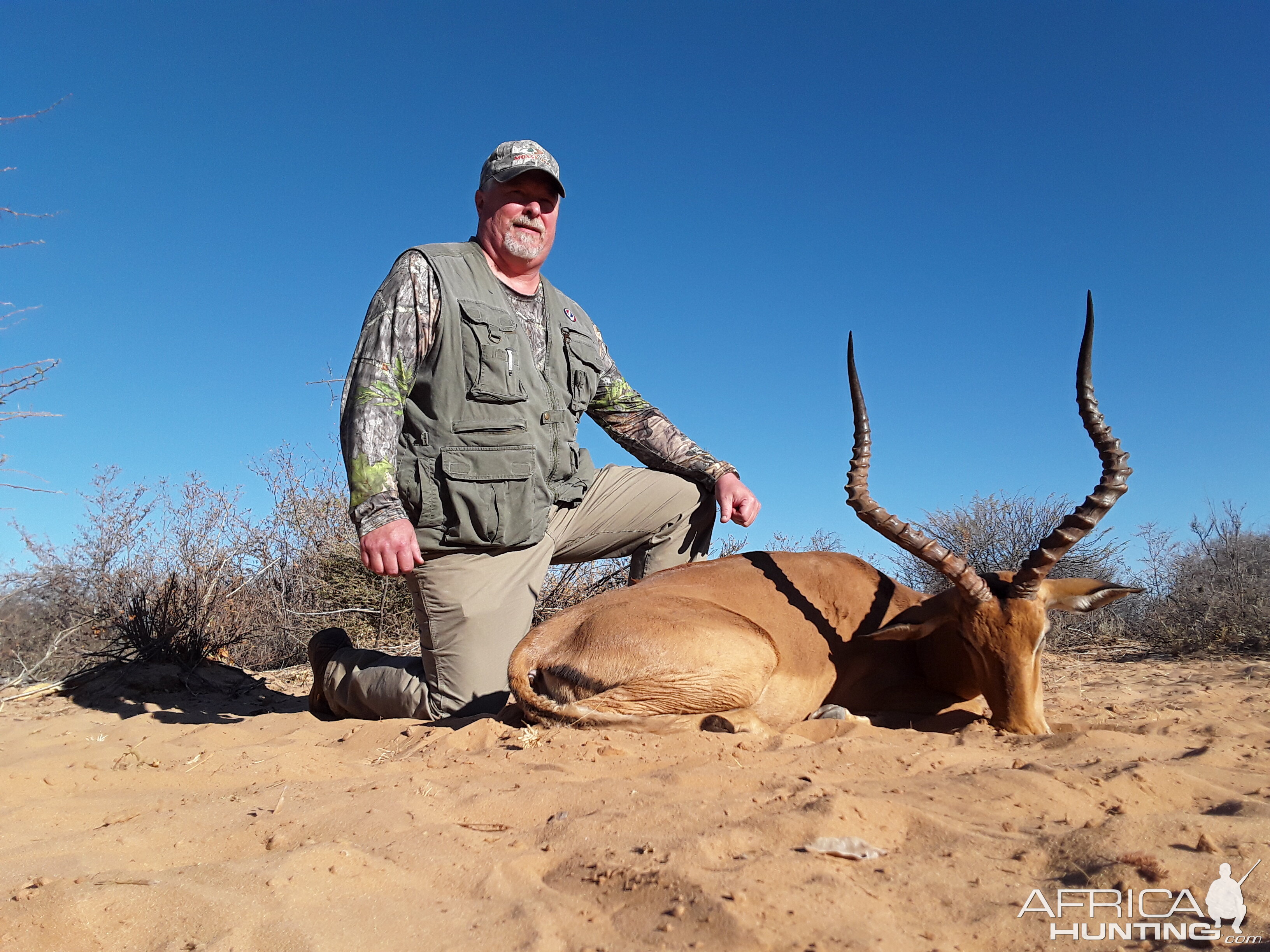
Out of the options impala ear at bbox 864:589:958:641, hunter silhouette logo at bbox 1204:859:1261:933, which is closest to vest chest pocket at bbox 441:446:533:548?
impala ear at bbox 864:589:958:641

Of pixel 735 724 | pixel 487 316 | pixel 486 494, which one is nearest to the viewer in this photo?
pixel 735 724

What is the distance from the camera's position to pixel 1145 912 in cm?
192

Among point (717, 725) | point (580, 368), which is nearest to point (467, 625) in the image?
point (717, 725)

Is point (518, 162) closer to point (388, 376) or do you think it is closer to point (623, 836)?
point (388, 376)

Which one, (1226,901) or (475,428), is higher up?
(475,428)

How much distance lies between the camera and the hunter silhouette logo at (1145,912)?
182cm

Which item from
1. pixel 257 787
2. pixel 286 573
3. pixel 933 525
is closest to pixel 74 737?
pixel 257 787

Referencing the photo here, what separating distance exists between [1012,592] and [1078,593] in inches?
16.0

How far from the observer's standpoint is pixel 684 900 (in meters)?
1.95

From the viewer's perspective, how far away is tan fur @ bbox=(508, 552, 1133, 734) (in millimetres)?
4137

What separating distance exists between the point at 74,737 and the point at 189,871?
3.32 metres

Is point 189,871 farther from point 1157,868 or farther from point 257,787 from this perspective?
point 1157,868

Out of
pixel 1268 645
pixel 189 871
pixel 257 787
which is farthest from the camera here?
pixel 1268 645

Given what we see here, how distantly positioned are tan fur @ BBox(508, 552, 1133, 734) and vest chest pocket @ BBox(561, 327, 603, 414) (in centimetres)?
132
